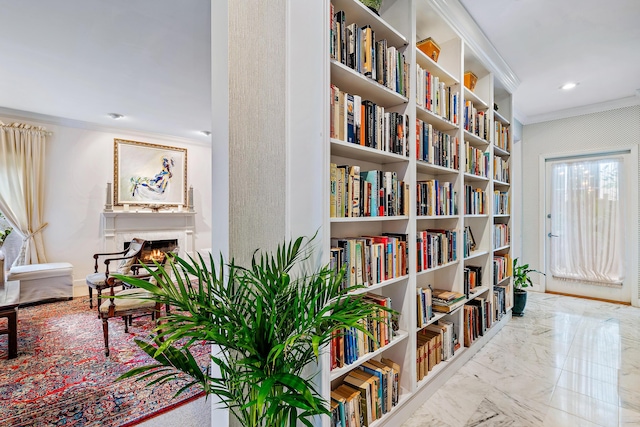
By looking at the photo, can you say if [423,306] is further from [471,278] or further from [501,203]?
[501,203]

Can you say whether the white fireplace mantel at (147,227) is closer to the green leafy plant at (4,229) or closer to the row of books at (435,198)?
the green leafy plant at (4,229)

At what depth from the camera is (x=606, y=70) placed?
304 centimetres

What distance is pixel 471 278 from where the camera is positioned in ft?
8.42

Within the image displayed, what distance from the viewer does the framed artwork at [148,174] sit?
193 inches

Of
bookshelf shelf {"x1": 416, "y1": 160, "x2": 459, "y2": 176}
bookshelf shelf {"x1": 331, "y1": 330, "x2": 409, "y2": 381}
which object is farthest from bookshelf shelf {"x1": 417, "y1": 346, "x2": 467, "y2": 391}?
bookshelf shelf {"x1": 416, "y1": 160, "x2": 459, "y2": 176}

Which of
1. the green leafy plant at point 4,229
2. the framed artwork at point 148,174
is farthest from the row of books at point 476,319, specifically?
the green leafy plant at point 4,229

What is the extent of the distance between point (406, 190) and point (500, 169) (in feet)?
6.45

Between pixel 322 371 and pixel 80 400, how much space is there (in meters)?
1.77

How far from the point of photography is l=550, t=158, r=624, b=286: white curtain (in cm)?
393

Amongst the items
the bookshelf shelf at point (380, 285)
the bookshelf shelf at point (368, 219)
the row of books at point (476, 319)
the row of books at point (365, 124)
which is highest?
the row of books at point (365, 124)

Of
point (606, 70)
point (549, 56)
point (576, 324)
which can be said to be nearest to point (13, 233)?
point (549, 56)

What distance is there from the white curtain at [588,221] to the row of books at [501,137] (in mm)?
1758

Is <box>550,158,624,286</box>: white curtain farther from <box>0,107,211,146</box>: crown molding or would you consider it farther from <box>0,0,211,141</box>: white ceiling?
<box>0,107,211,146</box>: crown molding

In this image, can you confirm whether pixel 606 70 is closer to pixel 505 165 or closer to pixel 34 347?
pixel 505 165
